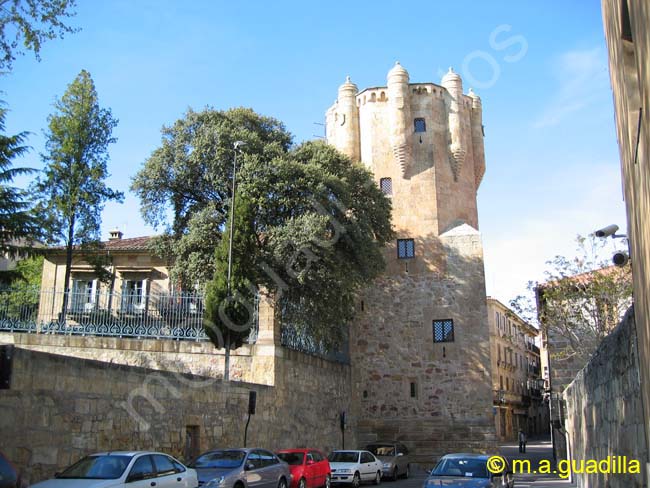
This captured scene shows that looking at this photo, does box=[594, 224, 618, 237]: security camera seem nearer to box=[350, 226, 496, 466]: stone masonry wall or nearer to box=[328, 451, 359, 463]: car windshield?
box=[328, 451, 359, 463]: car windshield

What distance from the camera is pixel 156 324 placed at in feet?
65.8

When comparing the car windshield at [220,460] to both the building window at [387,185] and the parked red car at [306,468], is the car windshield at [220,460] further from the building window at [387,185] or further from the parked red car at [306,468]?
the building window at [387,185]

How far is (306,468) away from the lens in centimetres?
1590

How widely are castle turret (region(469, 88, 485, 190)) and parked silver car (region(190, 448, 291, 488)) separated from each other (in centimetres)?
2266

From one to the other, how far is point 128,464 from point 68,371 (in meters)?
2.96

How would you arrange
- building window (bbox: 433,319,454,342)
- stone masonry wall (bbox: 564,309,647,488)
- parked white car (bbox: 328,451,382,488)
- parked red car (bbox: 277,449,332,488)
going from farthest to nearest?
building window (bbox: 433,319,454,342), parked white car (bbox: 328,451,382,488), parked red car (bbox: 277,449,332,488), stone masonry wall (bbox: 564,309,647,488)

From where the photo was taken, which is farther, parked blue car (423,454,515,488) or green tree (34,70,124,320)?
green tree (34,70,124,320)

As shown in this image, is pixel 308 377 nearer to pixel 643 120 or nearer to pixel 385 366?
pixel 385 366

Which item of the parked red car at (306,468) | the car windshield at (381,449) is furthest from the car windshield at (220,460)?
the car windshield at (381,449)

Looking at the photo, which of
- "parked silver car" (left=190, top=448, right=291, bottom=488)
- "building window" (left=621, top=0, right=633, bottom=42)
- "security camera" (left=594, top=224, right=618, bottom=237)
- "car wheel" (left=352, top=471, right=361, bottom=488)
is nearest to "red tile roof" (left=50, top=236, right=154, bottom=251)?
"car wheel" (left=352, top=471, right=361, bottom=488)

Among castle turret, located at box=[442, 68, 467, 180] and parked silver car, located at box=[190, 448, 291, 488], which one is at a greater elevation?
castle turret, located at box=[442, 68, 467, 180]

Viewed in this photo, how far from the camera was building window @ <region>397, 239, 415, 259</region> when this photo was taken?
1219 inches

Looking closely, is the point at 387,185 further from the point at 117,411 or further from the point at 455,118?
the point at 117,411

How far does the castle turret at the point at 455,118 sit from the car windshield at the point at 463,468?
69.1 feet
